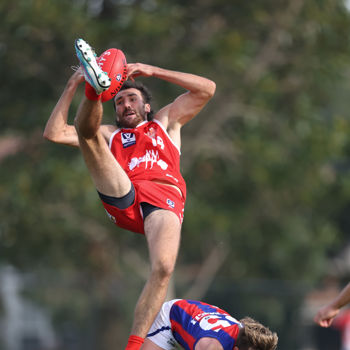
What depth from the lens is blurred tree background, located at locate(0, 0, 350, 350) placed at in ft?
55.5

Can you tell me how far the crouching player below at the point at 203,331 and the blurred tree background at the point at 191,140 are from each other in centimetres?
883

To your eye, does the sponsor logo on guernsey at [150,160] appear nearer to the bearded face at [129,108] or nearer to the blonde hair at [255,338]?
the bearded face at [129,108]

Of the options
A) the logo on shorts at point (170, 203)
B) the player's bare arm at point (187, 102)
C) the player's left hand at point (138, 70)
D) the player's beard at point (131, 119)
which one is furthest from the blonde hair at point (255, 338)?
the player's left hand at point (138, 70)

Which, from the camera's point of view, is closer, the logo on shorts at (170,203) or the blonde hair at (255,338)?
the blonde hair at (255,338)

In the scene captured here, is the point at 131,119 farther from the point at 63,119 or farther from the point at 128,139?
the point at 63,119

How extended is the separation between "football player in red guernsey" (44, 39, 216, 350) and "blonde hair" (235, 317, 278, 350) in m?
0.88

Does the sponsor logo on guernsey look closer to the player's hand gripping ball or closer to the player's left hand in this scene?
the player's left hand

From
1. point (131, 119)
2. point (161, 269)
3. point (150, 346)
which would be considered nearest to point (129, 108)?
point (131, 119)

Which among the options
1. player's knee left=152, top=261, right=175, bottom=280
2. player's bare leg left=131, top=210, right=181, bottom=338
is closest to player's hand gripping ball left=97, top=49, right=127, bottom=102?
player's bare leg left=131, top=210, right=181, bottom=338

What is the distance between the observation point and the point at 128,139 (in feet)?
23.7

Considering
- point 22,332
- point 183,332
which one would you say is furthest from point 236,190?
A: point 183,332

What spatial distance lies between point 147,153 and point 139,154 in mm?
72

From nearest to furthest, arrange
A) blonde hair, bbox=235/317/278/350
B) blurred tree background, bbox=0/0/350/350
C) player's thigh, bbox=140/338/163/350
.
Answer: blonde hair, bbox=235/317/278/350 → player's thigh, bbox=140/338/163/350 → blurred tree background, bbox=0/0/350/350

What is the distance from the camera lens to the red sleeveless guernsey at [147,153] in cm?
710
